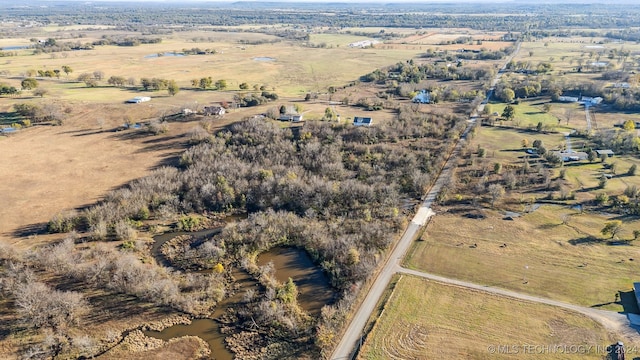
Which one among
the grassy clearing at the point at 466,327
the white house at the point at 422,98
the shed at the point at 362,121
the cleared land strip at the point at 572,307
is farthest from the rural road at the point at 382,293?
the white house at the point at 422,98

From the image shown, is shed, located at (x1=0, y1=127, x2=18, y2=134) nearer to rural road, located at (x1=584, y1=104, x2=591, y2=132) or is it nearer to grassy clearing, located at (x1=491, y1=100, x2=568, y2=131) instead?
grassy clearing, located at (x1=491, y1=100, x2=568, y2=131)

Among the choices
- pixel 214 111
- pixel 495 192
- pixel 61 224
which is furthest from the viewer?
pixel 214 111

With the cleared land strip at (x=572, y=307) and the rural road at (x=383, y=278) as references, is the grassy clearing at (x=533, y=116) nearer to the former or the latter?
the rural road at (x=383, y=278)

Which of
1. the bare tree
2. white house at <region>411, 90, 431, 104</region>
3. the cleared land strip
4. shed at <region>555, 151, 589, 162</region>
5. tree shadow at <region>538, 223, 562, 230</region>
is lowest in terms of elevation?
the cleared land strip

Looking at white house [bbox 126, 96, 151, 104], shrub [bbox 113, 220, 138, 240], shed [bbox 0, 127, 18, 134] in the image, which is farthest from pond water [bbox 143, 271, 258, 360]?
white house [bbox 126, 96, 151, 104]

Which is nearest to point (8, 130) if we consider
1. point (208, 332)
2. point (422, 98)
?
point (208, 332)

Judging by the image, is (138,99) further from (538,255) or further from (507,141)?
(538,255)

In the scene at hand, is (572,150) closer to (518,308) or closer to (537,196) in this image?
(537,196)
